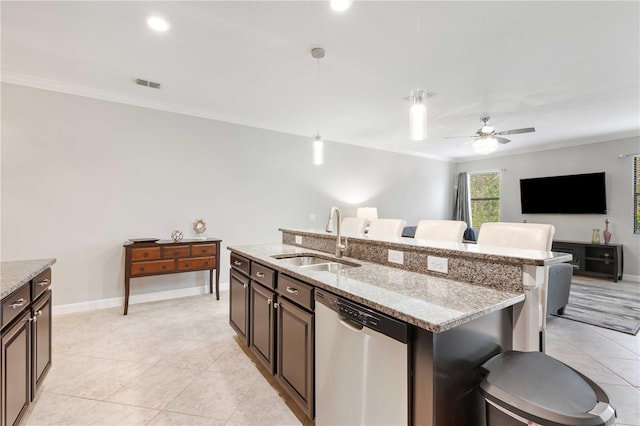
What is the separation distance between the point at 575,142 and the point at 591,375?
5.45 meters

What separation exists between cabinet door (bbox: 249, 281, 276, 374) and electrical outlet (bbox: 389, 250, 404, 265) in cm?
84

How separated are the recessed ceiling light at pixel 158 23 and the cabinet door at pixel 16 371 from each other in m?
2.14

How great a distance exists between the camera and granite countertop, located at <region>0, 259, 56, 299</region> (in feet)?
4.52

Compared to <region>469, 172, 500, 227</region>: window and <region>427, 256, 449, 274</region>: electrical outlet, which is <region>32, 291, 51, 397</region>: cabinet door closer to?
<region>427, 256, 449, 274</region>: electrical outlet

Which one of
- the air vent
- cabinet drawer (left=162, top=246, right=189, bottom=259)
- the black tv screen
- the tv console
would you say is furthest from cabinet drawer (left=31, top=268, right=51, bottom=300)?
the black tv screen

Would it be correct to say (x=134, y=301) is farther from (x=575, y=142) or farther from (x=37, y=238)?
(x=575, y=142)

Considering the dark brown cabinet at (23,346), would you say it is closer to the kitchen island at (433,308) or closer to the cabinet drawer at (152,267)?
the kitchen island at (433,308)

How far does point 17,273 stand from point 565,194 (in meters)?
8.10

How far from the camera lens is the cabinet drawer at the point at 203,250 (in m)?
3.81

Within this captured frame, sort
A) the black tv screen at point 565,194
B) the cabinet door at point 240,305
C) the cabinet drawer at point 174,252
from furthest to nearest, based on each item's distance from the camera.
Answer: the black tv screen at point 565,194 < the cabinet drawer at point 174,252 < the cabinet door at point 240,305

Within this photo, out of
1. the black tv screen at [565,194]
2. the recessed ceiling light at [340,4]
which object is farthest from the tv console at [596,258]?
the recessed ceiling light at [340,4]

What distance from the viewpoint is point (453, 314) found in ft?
3.52

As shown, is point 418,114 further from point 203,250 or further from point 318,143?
point 203,250

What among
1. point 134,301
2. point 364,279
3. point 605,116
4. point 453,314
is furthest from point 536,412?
point 605,116
